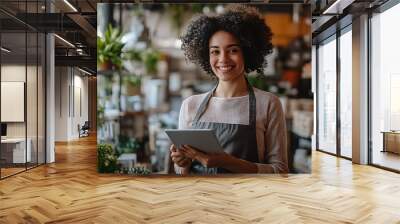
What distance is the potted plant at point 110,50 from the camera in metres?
5.94

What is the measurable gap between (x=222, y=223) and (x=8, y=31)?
15.7ft

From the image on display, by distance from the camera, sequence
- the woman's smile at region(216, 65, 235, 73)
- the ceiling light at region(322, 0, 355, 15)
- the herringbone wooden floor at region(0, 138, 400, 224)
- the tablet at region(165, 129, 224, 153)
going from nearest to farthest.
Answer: the herringbone wooden floor at region(0, 138, 400, 224)
the tablet at region(165, 129, 224, 153)
the woman's smile at region(216, 65, 235, 73)
the ceiling light at region(322, 0, 355, 15)

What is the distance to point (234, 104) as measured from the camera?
5.68 meters

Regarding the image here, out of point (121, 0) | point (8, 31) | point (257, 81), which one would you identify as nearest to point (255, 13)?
point (257, 81)

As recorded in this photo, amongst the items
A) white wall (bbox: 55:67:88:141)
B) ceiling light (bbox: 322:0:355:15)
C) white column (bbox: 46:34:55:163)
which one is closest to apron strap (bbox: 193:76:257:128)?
ceiling light (bbox: 322:0:355:15)

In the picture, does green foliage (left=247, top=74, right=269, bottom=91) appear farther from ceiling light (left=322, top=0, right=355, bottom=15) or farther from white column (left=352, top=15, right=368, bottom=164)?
white column (left=352, top=15, right=368, bottom=164)

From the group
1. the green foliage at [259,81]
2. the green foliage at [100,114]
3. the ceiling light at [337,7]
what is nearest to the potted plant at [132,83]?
the green foliage at [100,114]

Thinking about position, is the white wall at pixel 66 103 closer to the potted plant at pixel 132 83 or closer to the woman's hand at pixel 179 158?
the potted plant at pixel 132 83

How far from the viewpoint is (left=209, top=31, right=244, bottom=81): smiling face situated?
566cm

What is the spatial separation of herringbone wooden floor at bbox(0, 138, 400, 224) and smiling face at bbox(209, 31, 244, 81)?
153 cm

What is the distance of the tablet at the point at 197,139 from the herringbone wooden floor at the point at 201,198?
0.53 meters

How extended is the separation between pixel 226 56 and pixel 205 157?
1.41 meters

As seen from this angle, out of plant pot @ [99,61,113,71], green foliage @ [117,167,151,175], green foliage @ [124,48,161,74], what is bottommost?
green foliage @ [117,167,151,175]

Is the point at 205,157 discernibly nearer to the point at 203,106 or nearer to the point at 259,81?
the point at 203,106
